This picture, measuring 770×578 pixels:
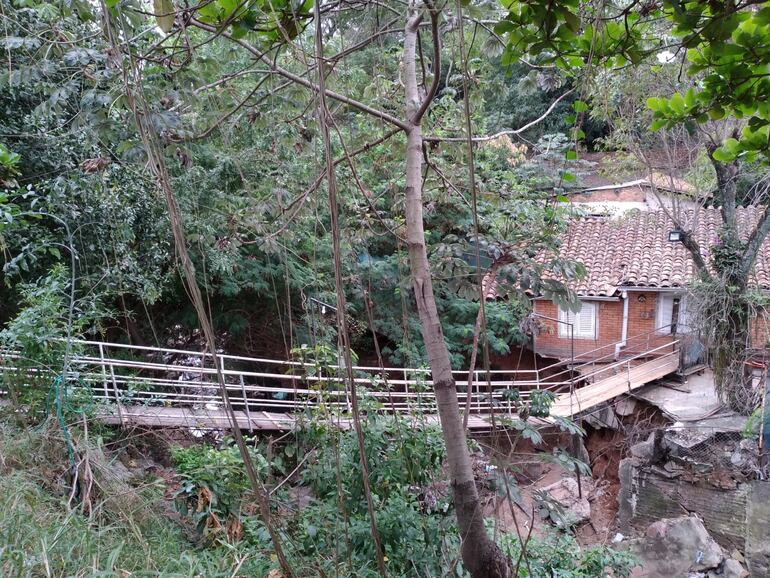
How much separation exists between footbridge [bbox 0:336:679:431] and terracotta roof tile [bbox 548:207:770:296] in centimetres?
122

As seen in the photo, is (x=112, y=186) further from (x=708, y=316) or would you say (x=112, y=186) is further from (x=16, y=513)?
(x=708, y=316)

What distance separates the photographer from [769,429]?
6.78m

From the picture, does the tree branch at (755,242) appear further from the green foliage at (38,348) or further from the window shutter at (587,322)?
the green foliage at (38,348)

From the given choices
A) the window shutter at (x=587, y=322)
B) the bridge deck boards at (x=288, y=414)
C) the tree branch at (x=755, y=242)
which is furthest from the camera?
the window shutter at (x=587, y=322)

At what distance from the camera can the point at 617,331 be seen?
11148 millimetres

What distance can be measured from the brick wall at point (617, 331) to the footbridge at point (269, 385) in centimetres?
7

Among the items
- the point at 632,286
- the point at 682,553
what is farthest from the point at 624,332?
the point at 682,553

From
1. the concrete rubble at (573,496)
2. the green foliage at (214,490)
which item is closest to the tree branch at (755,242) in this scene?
the concrete rubble at (573,496)

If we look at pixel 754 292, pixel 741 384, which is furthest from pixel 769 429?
pixel 754 292

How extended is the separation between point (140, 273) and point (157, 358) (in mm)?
2073

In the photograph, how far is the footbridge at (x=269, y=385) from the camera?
3377 mm

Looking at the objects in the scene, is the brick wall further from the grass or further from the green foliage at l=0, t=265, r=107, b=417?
the grass

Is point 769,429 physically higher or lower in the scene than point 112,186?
lower

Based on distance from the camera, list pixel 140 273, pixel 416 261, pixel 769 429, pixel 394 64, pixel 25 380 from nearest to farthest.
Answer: pixel 416 261
pixel 394 64
pixel 25 380
pixel 140 273
pixel 769 429
